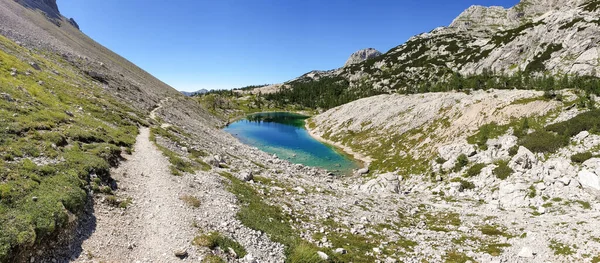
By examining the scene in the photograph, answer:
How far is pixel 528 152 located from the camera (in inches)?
1513

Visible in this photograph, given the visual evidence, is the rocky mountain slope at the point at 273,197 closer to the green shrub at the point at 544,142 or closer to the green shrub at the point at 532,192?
the green shrub at the point at 532,192

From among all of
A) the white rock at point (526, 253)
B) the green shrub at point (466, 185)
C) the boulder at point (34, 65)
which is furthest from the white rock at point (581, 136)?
the boulder at point (34, 65)

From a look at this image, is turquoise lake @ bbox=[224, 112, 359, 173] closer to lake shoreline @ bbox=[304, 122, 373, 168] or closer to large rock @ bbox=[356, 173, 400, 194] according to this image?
lake shoreline @ bbox=[304, 122, 373, 168]

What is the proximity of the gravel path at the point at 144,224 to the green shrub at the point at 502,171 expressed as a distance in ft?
129

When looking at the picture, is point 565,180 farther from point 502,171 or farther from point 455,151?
point 455,151

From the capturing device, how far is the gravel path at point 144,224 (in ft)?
51.1

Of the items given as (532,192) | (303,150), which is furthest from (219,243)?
(303,150)

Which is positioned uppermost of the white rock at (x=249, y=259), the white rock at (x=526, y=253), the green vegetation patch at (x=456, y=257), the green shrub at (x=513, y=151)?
the green shrub at (x=513, y=151)

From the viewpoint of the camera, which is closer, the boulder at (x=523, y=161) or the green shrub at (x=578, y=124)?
the boulder at (x=523, y=161)

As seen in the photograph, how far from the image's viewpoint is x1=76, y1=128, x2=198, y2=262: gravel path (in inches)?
613

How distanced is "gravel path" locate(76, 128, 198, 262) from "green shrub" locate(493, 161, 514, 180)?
3941cm

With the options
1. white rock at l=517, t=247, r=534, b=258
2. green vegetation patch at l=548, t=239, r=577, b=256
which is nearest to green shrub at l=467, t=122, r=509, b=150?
green vegetation patch at l=548, t=239, r=577, b=256

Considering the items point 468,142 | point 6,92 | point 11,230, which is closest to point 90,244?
point 11,230

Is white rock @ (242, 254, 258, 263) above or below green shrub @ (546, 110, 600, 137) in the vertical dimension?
below
